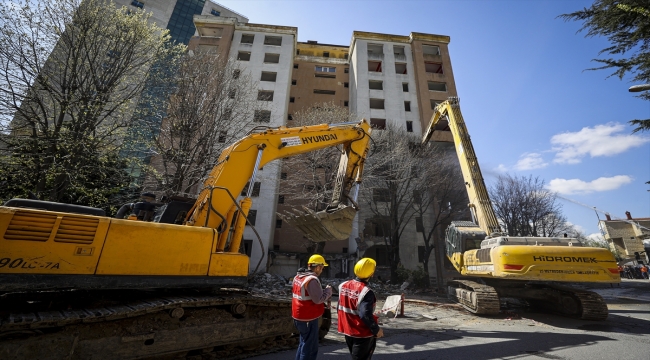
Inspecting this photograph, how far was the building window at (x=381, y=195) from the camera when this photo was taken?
21.3 metres

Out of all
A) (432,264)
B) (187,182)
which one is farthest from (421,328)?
(432,264)

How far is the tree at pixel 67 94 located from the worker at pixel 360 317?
889 centimetres

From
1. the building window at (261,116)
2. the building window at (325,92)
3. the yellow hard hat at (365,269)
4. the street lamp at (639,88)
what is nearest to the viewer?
the yellow hard hat at (365,269)

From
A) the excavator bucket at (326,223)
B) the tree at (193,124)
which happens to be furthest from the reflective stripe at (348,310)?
the tree at (193,124)

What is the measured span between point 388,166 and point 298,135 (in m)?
14.7

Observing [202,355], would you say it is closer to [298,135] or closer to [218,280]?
[218,280]

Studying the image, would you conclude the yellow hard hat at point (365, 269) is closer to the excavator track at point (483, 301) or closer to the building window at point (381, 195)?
the excavator track at point (483, 301)

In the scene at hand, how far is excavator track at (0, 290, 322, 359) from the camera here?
3328 mm

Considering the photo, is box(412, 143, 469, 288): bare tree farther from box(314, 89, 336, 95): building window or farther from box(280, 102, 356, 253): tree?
box(314, 89, 336, 95): building window

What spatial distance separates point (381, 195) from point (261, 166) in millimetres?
17353

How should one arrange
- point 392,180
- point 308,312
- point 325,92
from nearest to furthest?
point 308,312, point 392,180, point 325,92

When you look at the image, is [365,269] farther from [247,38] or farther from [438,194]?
[247,38]

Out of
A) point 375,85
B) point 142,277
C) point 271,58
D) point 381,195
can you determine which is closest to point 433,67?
point 375,85

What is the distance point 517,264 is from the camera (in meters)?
7.23
